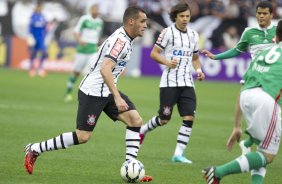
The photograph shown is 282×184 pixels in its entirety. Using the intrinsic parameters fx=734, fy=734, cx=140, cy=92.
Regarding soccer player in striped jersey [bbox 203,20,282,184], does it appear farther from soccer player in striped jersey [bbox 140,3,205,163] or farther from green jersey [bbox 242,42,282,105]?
soccer player in striped jersey [bbox 140,3,205,163]

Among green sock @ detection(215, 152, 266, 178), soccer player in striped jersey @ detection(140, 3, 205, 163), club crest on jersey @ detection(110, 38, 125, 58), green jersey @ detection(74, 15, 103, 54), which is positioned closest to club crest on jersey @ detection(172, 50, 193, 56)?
soccer player in striped jersey @ detection(140, 3, 205, 163)

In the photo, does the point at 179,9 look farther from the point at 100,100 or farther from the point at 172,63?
the point at 100,100

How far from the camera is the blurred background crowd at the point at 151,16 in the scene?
34594 millimetres

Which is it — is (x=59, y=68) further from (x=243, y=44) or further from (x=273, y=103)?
(x=273, y=103)

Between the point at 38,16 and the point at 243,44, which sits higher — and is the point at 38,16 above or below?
below

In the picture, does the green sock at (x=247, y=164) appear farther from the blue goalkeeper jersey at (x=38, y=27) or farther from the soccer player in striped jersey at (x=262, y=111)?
the blue goalkeeper jersey at (x=38, y=27)

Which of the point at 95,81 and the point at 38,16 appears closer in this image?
the point at 95,81

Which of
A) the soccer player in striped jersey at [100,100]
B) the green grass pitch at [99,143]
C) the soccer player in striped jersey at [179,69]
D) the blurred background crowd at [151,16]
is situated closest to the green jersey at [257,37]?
the soccer player in striped jersey at [179,69]

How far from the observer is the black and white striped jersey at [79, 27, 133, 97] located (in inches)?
371

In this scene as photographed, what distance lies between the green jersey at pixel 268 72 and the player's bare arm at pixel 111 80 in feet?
5.39

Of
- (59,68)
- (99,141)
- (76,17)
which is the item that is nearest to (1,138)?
(99,141)

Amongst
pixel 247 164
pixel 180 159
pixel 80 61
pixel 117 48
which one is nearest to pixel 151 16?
pixel 80 61

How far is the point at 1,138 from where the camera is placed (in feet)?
42.7

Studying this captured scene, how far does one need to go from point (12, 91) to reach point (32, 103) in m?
3.28
